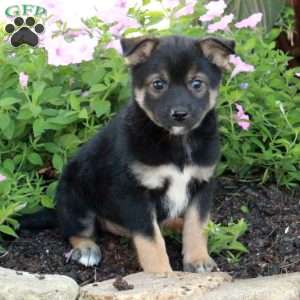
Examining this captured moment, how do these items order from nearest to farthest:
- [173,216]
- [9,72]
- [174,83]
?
[174,83]
[173,216]
[9,72]

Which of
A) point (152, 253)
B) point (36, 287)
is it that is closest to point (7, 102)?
point (152, 253)

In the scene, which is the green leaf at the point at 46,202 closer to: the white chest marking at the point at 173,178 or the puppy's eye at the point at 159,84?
the white chest marking at the point at 173,178

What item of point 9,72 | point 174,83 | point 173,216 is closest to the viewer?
point 174,83

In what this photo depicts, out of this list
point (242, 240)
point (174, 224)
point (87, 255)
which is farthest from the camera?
point (174, 224)

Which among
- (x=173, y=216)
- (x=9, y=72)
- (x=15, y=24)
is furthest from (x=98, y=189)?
(x=15, y=24)

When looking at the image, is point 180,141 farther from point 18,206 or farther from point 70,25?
point 70,25

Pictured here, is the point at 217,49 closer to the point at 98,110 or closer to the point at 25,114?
the point at 98,110
